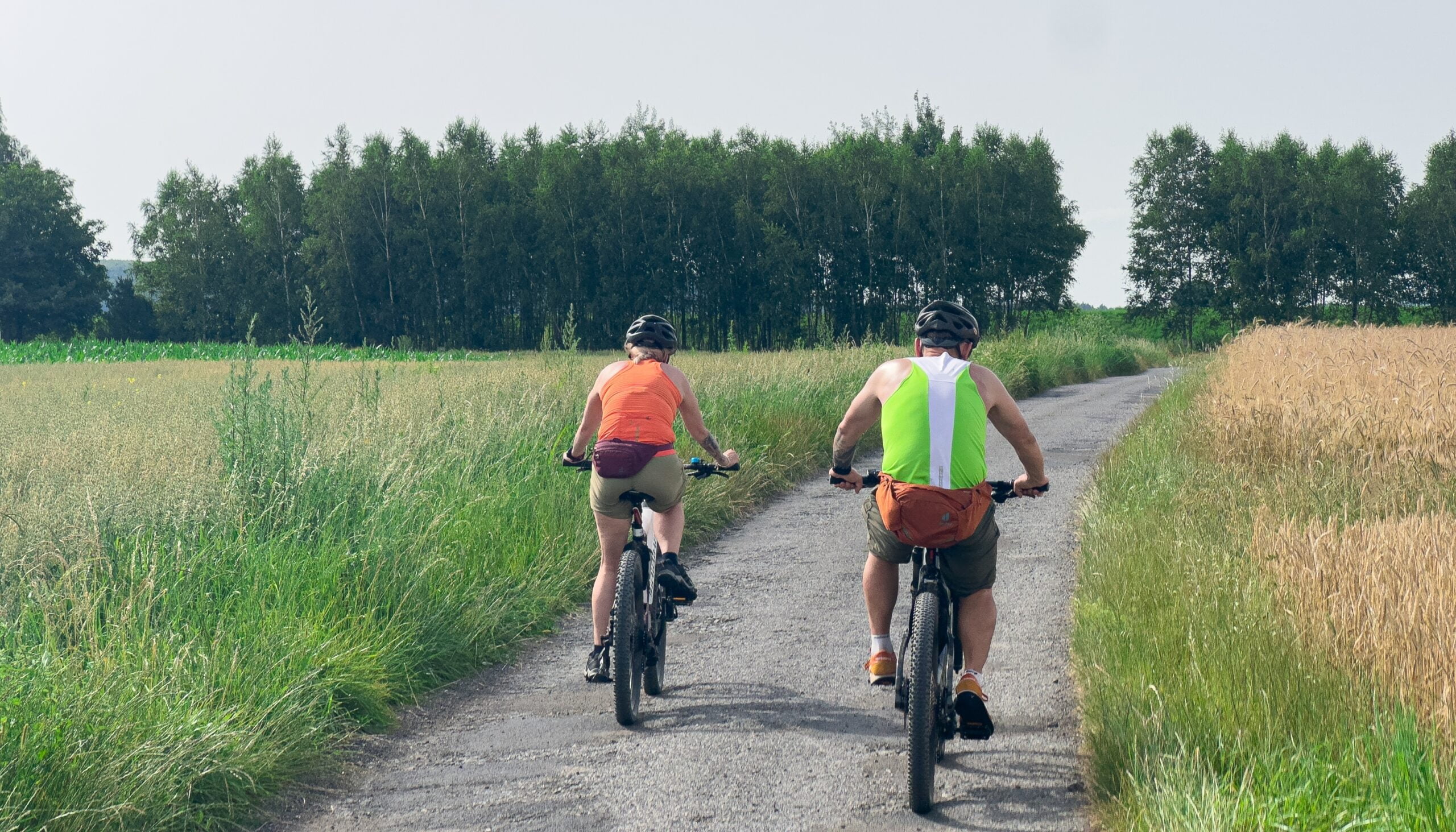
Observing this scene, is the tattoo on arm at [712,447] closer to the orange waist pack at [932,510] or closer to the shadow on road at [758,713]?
the shadow on road at [758,713]

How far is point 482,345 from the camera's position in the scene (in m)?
71.6

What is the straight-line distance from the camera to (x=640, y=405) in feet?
17.5

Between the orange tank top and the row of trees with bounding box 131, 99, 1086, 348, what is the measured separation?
5752 cm

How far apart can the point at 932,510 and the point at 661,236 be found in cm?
6288

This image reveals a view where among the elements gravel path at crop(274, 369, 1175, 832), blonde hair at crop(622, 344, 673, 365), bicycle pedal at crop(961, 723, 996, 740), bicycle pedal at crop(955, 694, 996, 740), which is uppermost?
blonde hair at crop(622, 344, 673, 365)

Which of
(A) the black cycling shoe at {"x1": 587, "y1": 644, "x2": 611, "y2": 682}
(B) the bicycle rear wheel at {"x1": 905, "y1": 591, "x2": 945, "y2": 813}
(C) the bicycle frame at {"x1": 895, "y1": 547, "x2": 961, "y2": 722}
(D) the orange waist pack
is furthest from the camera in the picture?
(A) the black cycling shoe at {"x1": 587, "y1": 644, "x2": 611, "y2": 682}

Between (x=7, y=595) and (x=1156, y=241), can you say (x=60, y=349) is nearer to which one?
(x=7, y=595)

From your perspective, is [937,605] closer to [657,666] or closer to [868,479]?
[868,479]

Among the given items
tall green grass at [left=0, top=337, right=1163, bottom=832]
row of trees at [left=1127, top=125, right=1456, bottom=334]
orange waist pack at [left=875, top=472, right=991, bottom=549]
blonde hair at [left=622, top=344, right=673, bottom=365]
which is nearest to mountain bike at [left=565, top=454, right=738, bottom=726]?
blonde hair at [left=622, top=344, right=673, bottom=365]

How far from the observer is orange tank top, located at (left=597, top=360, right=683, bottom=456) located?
533 centimetres

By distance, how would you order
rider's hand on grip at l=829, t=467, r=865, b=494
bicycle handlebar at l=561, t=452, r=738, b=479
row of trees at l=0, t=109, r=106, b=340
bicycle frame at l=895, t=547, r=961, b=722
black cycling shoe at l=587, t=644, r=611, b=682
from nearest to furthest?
bicycle frame at l=895, t=547, r=961, b=722
rider's hand on grip at l=829, t=467, r=865, b=494
black cycling shoe at l=587, t=644, r=611, b=682
bicycle handlebar at l=561, t=452, r=738, b=479
row of trees at l=0, t=109, r=106, b=340

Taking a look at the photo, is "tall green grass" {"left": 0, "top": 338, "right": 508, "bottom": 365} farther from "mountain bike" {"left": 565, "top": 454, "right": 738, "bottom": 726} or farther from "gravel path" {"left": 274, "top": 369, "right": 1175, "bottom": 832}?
"mountain bike" {"left": 565, "top": 454, "right": 738, "bottom": 726}

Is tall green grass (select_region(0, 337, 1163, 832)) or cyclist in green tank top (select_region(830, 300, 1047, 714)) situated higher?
cyclist in green tank top (select_region(830, 300, 1047, 714))

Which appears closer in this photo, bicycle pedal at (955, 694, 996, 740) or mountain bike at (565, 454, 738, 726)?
bicycle pedal at (955, 694, 996, 740)
